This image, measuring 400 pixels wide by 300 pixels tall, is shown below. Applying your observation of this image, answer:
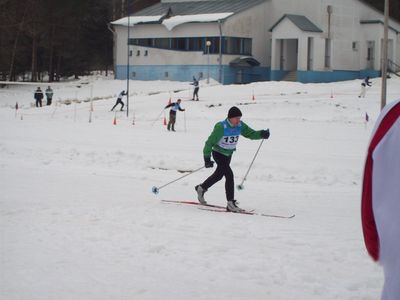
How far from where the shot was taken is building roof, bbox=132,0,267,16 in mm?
55344

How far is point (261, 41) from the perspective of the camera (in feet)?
183

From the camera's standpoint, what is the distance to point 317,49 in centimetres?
5228

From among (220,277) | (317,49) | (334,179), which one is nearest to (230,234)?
(220,277)

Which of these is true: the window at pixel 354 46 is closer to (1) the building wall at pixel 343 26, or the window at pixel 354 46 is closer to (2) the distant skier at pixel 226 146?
(1) the building wall at pixel 343 26

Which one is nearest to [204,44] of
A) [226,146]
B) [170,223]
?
[226,146]

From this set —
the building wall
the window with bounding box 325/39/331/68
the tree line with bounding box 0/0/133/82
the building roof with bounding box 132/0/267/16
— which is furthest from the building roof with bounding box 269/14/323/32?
the tree line with bounding box 0/0/133/82

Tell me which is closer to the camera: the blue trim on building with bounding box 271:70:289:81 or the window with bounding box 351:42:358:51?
the blue trim on building with bounding box 271:70:289:81

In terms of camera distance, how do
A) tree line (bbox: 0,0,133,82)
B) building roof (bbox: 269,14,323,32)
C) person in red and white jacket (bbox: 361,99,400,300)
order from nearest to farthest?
1. person in red and white jacket (bbox: 361,99,400,300)
2. building roof (bbox: 269,14,323,32)
3. tree line (bbox: 0,0,133,82)

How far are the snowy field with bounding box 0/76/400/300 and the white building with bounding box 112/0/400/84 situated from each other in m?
28.6

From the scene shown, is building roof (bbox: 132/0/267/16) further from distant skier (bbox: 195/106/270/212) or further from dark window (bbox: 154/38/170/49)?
distant skier (bbox: 195/106/270/212)

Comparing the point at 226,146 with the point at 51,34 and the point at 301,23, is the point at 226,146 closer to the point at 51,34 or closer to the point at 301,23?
the point at 301,23

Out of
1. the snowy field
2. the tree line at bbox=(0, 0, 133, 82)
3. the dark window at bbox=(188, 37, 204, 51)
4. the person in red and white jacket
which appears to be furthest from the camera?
the tree line at bbox=(0, 0, 133, 82)

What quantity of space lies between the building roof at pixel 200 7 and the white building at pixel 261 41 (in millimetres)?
105

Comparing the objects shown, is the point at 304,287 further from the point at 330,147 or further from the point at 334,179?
the point at 330,147
